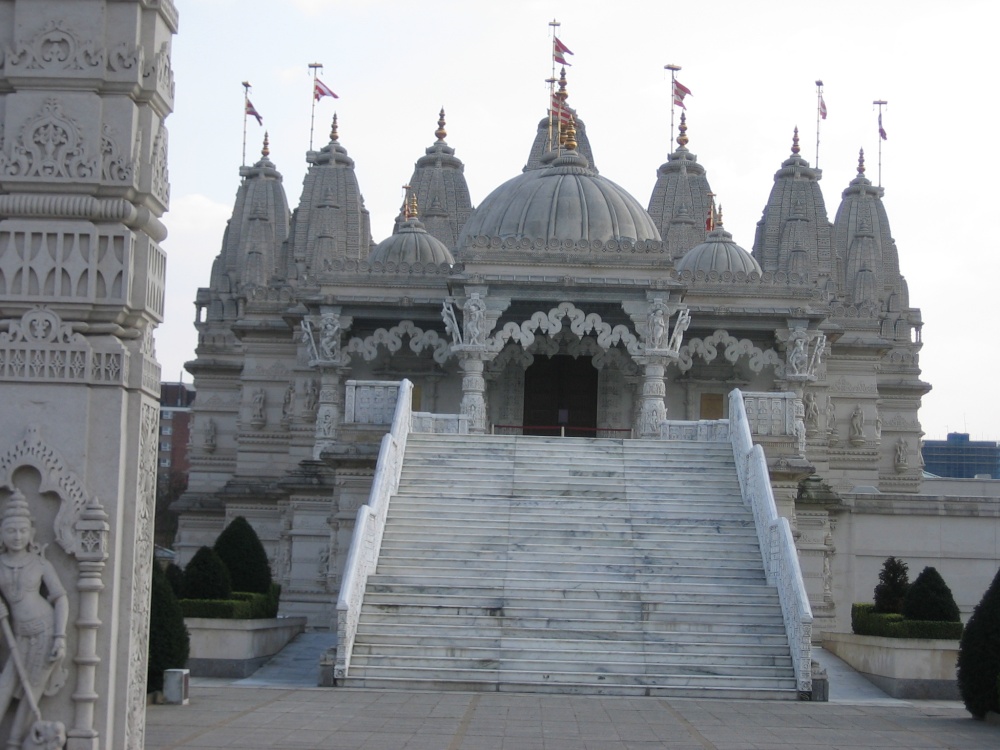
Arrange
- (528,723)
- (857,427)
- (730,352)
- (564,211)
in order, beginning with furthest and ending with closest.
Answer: (857,427) → (564,211) → (730,352) → (528,723)

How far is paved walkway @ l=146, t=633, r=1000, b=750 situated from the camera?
1428cm

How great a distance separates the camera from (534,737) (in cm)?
1477

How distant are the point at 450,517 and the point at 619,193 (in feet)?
45.5

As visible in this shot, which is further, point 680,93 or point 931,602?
point 680,93

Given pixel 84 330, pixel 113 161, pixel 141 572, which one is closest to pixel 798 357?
pixel 141 572

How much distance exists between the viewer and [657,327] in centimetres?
3164

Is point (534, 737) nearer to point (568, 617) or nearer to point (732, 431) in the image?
point (568, 617)

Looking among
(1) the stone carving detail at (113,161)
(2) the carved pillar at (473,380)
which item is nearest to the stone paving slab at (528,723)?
(1) the stone carving detail at (113,161)

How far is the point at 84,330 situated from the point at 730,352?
2376 cm

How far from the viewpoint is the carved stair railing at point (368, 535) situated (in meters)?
19.7

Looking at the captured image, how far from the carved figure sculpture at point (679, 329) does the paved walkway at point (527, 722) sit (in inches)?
500

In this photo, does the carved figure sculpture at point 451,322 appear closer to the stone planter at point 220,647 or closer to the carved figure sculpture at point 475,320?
the carved figure sculpture at point 475,320

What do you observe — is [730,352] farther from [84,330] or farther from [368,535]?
[84,330]

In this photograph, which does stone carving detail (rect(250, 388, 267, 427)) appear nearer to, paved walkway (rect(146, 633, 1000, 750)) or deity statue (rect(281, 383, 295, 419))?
deity statue (rect(281, 383, 295, 419))
